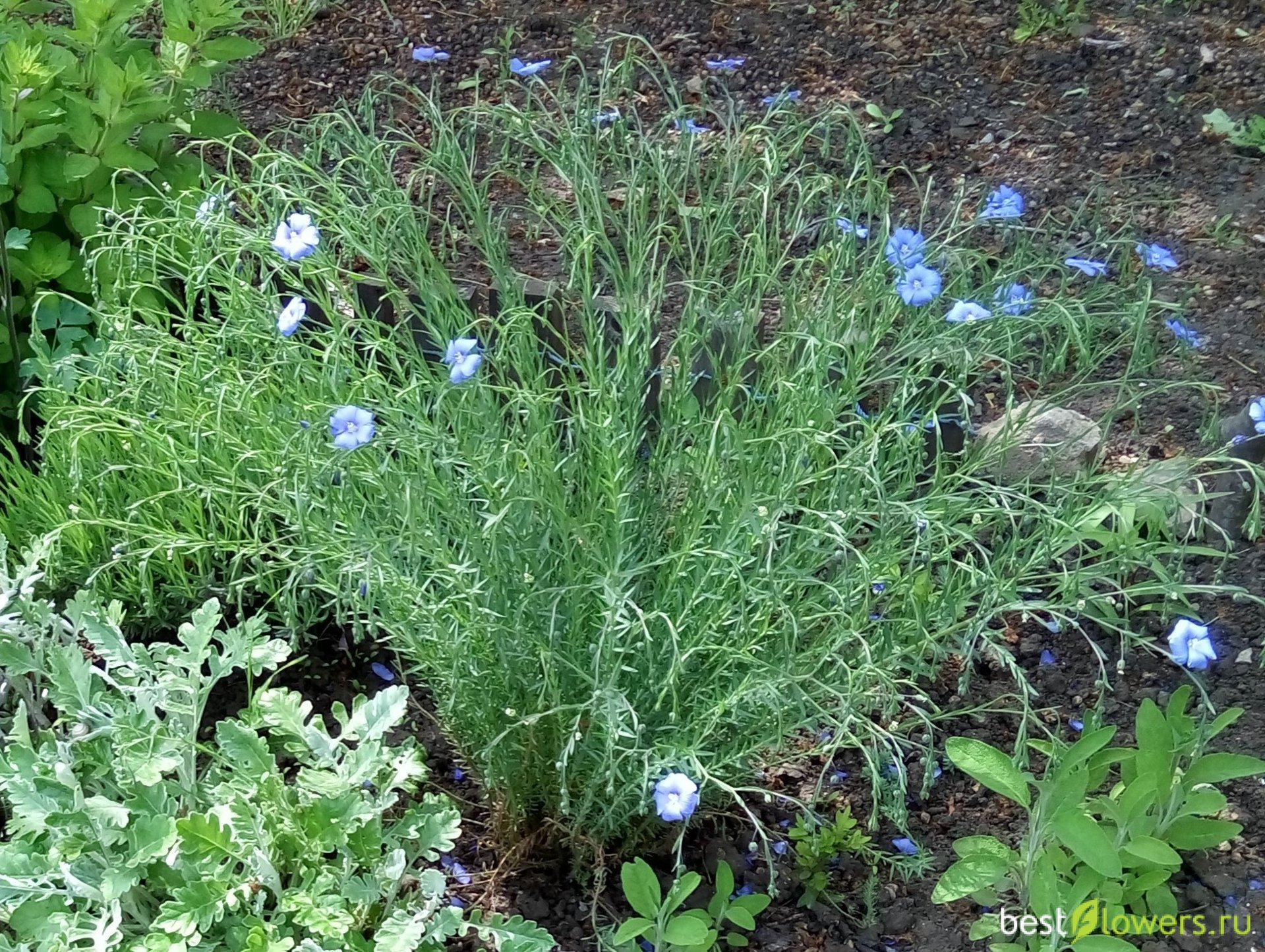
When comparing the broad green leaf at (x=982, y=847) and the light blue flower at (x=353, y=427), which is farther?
the broad green leaf at (x=982, y=847)

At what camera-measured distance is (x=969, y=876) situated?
6.26ft

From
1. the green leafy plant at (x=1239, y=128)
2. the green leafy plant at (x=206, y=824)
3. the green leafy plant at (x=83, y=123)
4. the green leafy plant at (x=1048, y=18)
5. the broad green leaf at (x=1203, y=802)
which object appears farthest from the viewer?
the green leafy plant at (x=1048, y=18)

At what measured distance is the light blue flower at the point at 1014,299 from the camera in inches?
79.4

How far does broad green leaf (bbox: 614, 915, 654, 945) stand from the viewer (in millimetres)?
1784

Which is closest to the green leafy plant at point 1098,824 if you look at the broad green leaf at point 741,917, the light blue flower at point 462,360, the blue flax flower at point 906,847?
the blue flax flower at point 906,847

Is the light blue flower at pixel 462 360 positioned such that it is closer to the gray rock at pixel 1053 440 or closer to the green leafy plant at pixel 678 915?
the green leafy plant at pixel 678 915

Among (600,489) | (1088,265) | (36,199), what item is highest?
(1088,265)

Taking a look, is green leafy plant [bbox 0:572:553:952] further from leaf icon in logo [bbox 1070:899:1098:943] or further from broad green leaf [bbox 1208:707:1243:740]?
broad green leaf [bbox 1208:707:1243:740]

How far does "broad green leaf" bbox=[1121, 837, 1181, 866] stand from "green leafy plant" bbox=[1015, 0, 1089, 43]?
130 inches

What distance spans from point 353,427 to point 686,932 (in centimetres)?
89

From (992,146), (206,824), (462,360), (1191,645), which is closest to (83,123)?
(462,360)

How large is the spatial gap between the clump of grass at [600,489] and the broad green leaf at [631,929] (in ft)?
0.59

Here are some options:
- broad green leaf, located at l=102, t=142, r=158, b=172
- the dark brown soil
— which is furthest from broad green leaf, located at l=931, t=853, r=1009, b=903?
broad green leaf, located at l=102, t=142, r=158, b=172

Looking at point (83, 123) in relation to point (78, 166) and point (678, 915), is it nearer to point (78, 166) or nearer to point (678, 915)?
point (78, 166)
